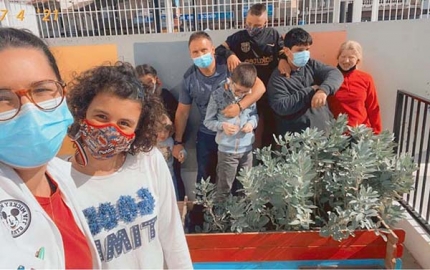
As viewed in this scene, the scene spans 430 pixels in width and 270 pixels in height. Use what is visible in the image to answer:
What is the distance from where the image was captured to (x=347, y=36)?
10.5ft

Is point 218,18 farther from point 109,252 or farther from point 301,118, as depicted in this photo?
point 109,252

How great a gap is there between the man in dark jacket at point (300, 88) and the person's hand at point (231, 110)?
334mm

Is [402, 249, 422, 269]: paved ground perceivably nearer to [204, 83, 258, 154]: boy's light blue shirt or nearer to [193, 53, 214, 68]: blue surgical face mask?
[204, 83, 258, 154]: boy's light blue shirt

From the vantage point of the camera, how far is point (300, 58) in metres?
2.68

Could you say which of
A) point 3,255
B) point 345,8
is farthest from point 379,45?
point 3,255

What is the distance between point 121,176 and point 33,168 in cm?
43

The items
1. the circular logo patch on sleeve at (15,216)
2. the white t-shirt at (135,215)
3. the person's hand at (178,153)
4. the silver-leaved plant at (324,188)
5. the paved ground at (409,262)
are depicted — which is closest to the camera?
the circular logo patch on sleeve at (15,216)

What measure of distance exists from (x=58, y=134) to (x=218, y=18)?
368 cm

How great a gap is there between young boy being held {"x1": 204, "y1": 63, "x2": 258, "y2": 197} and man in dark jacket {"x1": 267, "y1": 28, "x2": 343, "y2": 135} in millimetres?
235

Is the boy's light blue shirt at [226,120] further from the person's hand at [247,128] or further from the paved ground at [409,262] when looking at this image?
the paved ground at [409,262]

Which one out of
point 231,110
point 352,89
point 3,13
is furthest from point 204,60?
point 3,13

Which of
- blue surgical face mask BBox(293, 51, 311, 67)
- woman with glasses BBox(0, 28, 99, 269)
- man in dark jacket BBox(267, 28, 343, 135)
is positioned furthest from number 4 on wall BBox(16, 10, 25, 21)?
woman with glasses BBox(0, 28, 99, 269)

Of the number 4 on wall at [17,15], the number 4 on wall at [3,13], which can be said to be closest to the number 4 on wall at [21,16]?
the number 4 on wall at [17,15]

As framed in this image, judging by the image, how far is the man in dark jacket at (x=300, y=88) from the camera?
266cm
